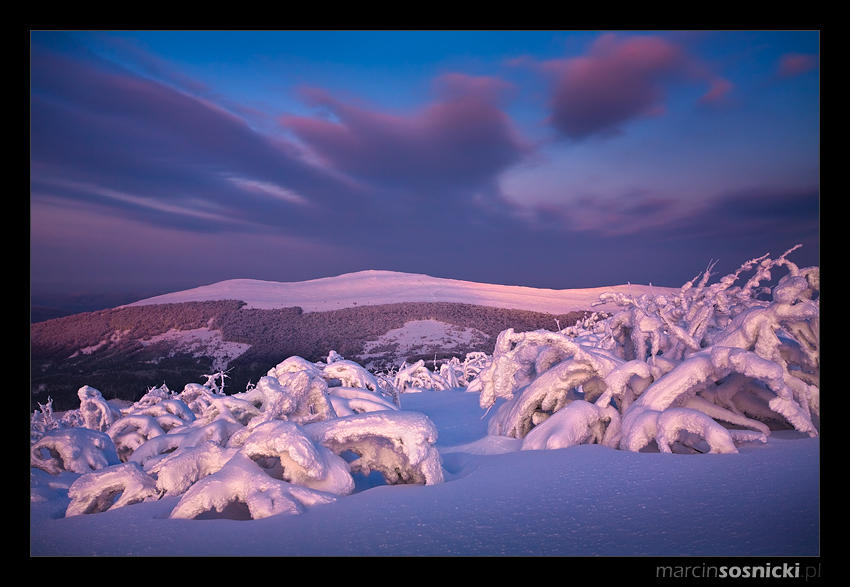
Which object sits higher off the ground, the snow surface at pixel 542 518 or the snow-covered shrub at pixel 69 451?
the snow surface at pixel 542 518

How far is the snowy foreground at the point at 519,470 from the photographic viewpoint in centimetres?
256

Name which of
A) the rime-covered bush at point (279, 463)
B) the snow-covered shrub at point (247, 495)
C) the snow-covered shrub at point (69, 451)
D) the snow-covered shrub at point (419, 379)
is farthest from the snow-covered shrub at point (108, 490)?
the snow-covered shrub at point (419, 379)

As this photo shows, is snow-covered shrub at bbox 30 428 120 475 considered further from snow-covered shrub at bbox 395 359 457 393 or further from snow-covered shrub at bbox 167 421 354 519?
snow-covered shrub at bbox 395 359 457 393

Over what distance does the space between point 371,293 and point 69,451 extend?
54.5 ft

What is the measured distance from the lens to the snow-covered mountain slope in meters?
17.1

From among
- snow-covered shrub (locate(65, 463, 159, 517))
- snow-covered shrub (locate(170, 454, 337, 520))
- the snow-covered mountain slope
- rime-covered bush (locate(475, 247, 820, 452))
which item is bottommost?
snow-covered shrub (locate(65, 463, 159, 517))

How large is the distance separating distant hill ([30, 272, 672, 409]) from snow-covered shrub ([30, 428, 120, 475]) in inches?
149

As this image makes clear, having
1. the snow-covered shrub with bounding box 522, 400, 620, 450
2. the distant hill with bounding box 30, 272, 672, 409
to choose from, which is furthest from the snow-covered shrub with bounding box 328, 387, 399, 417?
A: the distant hill with bounding box 30, 272, 672, 409

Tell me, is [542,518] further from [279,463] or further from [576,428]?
[279,463]

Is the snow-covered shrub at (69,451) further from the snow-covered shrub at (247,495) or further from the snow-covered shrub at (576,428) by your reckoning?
the snow-covered shrub at (576,428)

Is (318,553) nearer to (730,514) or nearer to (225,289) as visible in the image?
(730,514)

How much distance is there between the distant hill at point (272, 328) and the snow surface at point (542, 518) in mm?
5601

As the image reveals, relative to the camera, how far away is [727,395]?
14.7 ft
